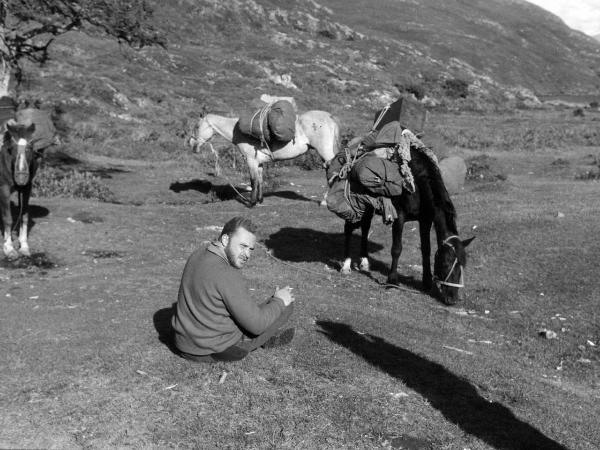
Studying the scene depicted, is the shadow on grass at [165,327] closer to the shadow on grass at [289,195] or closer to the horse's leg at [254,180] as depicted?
the horse's leg at [254,180]

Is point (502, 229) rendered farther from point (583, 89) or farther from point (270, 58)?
point (583, 89)

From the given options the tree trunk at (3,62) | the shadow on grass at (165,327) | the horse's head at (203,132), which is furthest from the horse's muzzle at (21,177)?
the tree trunk at (3,62)

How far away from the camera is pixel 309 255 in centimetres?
1456

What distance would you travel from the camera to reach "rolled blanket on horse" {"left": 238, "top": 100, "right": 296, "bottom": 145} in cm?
1872

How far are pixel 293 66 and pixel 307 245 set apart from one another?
52540mm

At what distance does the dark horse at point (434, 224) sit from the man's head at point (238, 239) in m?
4.16

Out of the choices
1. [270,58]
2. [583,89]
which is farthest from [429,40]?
[270,58]

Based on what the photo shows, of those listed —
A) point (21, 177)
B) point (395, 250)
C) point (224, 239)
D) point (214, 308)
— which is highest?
point (224, 239)

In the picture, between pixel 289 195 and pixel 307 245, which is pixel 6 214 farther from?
pixel 289 195

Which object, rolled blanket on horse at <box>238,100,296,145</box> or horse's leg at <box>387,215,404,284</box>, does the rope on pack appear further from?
horse's leg at <box>387,215,404,284</box>

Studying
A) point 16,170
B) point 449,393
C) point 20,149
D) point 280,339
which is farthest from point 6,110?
point 449,393

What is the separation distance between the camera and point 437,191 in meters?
11.1

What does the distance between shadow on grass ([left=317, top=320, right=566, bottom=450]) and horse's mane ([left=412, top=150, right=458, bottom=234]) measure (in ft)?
8.87

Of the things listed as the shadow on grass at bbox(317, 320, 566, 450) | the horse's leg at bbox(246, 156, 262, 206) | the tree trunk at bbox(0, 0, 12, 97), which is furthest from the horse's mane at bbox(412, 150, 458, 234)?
the tree trunk at bbox(0, 0, 12, 97)
